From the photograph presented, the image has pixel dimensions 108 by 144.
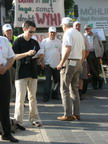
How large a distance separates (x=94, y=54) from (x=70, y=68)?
4807 mm

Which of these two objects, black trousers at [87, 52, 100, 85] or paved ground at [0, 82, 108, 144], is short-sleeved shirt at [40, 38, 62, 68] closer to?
paved ground at [0, 82, 108, 144]

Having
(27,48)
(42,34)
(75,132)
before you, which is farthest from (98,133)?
(42,34)

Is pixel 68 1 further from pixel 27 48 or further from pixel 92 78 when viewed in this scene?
pixel 27 48

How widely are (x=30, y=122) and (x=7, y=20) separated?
571cm

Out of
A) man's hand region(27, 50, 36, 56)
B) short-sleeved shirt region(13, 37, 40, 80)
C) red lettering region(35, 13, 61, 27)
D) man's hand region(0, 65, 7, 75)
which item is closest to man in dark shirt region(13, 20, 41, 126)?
short-sleeved shirt region(13, 37, 40, 80)

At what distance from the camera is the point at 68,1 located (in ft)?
46.7

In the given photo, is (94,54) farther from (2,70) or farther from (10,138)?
(2,70)

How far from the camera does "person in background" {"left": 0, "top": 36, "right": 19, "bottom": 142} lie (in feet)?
19.9

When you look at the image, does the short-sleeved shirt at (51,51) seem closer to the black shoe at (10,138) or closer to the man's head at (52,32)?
the man's head at (52,32)

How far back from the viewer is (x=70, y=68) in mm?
7656

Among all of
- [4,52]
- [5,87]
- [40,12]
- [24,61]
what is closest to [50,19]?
[40,12]

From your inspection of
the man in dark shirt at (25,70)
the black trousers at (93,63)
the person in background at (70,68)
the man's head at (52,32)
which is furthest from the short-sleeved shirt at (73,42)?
the black trousers at (93,63)

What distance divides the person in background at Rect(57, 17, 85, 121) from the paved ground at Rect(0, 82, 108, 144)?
283mm

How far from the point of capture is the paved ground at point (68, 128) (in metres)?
6.35
